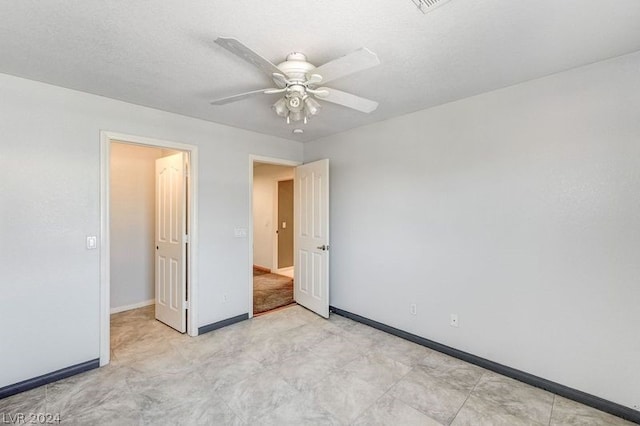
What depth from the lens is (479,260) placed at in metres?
2.62

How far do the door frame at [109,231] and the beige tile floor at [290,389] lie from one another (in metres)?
0.25

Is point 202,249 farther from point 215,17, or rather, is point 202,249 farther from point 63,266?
point 215,17

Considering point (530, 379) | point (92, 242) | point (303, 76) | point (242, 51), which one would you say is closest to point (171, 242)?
point (92, 242)

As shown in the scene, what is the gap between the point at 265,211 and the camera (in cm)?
679

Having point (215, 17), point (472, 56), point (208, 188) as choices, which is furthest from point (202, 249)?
point (472, 56)

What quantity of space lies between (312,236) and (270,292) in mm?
1601

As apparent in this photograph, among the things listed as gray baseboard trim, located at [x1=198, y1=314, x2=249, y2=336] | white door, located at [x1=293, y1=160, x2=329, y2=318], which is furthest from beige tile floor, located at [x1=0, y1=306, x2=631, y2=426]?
white door, located at [x1=293, y1=160, x2=329, y2=318]

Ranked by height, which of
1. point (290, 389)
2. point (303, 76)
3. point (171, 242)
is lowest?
point (290, 389)

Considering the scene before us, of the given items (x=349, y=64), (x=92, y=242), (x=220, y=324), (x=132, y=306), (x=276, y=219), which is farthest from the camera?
(x=276, y=219)

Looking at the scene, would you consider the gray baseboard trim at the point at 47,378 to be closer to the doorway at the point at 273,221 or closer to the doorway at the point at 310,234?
the doorway at the point at 310,234

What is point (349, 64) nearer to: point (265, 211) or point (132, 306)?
point (132, 306)

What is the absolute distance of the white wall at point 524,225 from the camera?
1995 mm

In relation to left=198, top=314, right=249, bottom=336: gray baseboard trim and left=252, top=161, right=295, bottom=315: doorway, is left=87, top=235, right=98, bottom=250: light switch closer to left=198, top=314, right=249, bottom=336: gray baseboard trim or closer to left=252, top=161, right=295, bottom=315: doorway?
left=198, top=314, right=249, bottom=336: gray baseboard trim

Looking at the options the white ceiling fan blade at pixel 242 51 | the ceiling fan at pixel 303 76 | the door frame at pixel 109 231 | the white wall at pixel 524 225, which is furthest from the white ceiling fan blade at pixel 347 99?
the door frame at pixel 109 231
